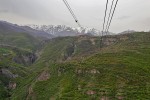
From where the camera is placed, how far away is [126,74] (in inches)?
6816

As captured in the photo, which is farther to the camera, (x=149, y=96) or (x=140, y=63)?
(x=140, y=63)

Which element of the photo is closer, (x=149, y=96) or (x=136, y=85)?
(x=149, y=96)

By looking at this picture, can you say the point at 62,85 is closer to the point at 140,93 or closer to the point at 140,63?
the point at 140,93

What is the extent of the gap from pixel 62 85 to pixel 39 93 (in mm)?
18483

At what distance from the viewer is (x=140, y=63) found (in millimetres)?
197500

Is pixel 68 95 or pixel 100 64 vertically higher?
pixel 100 64

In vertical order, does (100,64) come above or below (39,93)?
above

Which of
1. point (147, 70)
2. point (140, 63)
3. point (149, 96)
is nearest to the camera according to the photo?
point (149, 96)

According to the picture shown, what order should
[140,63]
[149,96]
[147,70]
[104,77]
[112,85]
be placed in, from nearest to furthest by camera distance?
1. [149,96]
2. [112,85]
3. [104,77]
4. [147,70]
5. [140,63]

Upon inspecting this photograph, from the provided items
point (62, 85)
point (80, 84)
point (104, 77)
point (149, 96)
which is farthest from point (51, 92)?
point (149, 96)

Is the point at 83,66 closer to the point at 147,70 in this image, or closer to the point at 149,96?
the point at 147,70

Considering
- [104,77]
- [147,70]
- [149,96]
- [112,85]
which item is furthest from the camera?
[147,70]

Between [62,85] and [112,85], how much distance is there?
1249 inches

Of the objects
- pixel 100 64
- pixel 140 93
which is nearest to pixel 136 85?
pixel 140 93
